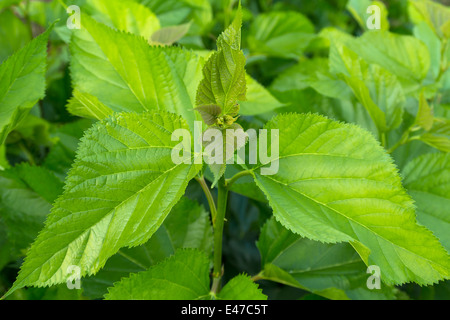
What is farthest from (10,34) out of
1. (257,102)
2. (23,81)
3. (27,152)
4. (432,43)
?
(432,43)

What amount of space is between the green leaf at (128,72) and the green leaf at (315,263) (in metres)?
0.18

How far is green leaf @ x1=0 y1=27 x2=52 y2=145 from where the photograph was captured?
0.42 meters

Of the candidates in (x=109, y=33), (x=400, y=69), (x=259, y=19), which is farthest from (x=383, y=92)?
(x=259, y=19)

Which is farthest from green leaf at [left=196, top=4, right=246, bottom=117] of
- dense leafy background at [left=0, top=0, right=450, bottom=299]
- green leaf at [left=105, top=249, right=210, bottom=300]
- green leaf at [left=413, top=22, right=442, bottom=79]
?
green leaf at [left=413, top=22, right=442, bottom=79]

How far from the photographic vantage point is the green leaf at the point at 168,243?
47cm

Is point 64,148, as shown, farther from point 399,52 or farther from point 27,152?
point 399,52

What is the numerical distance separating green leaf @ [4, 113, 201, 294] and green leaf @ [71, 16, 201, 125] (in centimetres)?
7

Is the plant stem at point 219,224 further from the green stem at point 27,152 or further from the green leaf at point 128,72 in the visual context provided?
the green stem at point 27,152

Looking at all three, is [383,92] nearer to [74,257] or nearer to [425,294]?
[425,294]

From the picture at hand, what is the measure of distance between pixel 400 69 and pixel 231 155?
1.31 ft

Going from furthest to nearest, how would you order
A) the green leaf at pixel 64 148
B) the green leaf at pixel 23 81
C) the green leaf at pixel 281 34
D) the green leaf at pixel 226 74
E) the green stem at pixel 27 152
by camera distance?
the green leaf at pixel 281 34 → the green stem at pixel 27 152 → the green leaf at pixel 64 148 → the green leaf at pixel 23 81 → the green leaf at pixel 226 74

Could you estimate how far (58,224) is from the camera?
323 millimetres

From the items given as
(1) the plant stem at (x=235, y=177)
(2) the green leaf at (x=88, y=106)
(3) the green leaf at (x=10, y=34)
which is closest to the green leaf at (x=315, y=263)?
(1) the plant stem at (x=235, y=177)

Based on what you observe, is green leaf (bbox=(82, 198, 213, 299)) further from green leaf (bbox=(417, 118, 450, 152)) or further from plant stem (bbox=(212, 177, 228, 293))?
green leaf (bbox=(417, 118, 450, 152))
